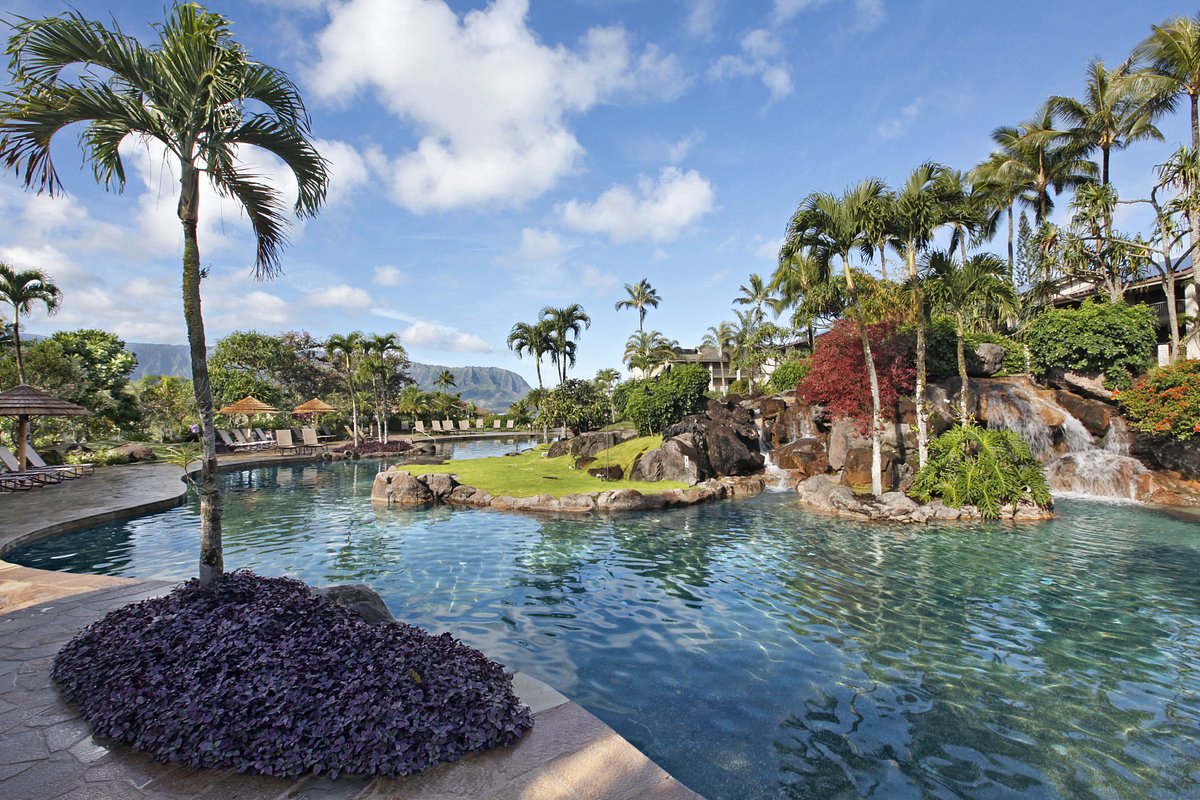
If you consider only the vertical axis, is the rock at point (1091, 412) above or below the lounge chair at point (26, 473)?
above

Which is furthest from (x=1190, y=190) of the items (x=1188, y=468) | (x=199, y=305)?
(x=199, y=305)

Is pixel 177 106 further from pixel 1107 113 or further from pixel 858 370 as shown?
pixel 1107 113

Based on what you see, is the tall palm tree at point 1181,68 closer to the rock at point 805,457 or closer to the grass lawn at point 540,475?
the rock at point 805,457

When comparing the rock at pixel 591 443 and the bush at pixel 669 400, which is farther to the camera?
the bush at pixel 669 400

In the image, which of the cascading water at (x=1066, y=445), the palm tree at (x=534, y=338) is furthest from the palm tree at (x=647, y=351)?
the cascading water at (x=1066, y=445)

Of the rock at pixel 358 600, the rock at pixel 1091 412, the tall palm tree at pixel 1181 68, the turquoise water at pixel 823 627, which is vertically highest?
the tall palm tree at pixel 1181 68

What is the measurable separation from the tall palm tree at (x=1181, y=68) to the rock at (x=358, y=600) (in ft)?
95.8

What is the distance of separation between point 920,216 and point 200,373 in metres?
17.9

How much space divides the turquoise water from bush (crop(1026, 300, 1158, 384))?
8588mm

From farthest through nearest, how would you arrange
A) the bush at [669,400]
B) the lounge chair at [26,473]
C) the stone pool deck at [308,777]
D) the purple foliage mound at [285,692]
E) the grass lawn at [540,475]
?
the bush at [669,400] < the lounge chair at [26,473] < the grass lawn at [540,475] < the purple foliage mound at [285,692] < the stone pool deck at [308,777]

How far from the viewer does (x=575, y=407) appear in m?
32.4

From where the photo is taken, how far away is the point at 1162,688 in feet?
19.1

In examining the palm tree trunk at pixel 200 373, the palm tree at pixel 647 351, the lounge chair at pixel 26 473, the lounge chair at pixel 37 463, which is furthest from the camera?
the palm tree at pixel 647 351

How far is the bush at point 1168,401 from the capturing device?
16.4m
